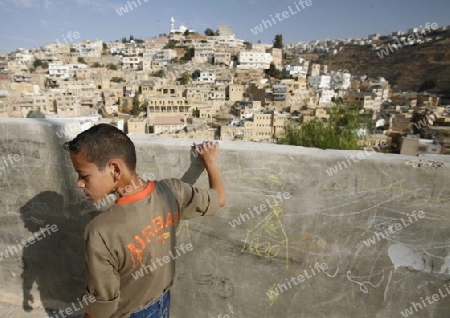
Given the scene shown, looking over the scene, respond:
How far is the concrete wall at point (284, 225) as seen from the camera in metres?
1.84

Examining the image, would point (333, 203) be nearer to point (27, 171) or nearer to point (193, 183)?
point (193, 183)

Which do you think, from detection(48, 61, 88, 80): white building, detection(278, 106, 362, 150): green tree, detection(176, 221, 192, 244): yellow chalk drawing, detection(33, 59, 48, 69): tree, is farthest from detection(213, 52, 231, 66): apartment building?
detection(176, 221, 192, 244): yellow chalk drawing

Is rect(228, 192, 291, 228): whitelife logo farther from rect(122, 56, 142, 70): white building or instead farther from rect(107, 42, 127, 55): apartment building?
rect(107, 42, 127, 55): apartment building

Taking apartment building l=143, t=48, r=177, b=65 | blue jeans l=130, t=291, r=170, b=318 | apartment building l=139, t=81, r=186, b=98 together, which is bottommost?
blue jeans l=130, t=291, r=170, b=318

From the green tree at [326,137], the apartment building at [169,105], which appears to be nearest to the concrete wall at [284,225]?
the green tree at [326,137]

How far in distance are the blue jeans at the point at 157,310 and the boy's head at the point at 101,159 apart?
Answer: 0.61 metres

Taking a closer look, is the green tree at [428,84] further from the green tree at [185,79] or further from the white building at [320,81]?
the green tree at [185,79]

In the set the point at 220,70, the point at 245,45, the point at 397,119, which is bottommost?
the point at 397,119

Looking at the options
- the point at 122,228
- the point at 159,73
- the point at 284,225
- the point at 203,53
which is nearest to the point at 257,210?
the point at 284,225

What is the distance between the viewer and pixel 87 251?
3.94 ft

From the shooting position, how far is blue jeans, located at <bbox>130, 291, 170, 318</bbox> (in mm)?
1481

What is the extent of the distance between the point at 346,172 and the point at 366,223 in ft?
1.20

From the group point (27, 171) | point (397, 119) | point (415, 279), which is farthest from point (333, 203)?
point (397, 119)

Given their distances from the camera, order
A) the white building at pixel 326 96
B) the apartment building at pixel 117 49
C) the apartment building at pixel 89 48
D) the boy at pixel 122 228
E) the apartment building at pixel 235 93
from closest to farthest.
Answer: the boy at pixel 122 228
the apartment building at pixel 235 93
the white building at pixel 326 96
the apartment building at pixel 89 48
the apartment building at pixel 117 49
